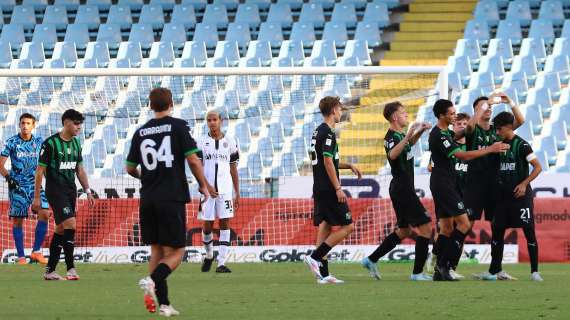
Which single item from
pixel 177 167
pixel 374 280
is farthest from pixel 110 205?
pixel 177 167

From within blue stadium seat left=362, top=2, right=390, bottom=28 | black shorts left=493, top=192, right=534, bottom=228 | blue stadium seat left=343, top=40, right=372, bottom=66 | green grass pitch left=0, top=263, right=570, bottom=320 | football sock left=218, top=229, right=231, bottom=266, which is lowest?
green grass pitch left=0, top=263, right=570, bottom=320

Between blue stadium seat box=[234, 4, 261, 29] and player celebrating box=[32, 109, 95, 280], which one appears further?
blue stadium seat box=[234, 4, 261, 29]

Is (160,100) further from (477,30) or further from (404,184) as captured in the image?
(477,30)

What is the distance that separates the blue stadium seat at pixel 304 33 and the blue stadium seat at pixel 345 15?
761 millimetres

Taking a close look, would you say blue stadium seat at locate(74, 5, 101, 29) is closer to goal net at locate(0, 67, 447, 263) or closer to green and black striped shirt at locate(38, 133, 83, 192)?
goal net at locate(0, 67, 447, 263)

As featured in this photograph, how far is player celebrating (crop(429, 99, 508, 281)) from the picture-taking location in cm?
1174

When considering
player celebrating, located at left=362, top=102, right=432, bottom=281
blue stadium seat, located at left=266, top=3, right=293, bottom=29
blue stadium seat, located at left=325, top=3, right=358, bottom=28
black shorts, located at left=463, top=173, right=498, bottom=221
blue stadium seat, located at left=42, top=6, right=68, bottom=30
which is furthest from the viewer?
blue stadium seat, located at left=42, top=6, right=68, bottom=30

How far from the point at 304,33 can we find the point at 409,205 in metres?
16.4

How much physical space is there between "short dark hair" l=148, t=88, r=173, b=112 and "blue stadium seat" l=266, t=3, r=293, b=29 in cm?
2044

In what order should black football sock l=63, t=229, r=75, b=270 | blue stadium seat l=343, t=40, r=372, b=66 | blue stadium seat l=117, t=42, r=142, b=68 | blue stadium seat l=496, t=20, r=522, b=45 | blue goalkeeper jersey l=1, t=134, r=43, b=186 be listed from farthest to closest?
blue stadium seat l=496, t=20, r=522, b=45 → blue stadium seat l=117, t=42, r=142, b=68 → blue stadium seat l=343, t=40, r=372, b=66 → blue goalkeeper jersey l=1, t=134, r=43, b=186 → black football sock l=63, t=229, r=75, b=270

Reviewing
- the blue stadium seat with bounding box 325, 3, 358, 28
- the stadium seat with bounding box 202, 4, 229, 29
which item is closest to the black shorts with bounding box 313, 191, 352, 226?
the blue stadium seat with bounding box 325, 3, 358, 28

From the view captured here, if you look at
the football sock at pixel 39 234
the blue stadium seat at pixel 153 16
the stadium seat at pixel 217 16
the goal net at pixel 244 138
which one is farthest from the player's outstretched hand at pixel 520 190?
the blue stadium seat at pixel 153 16

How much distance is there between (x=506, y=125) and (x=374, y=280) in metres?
2.08

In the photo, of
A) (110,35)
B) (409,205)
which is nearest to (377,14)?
(110,35)
